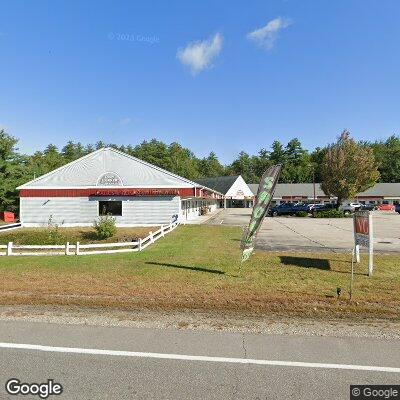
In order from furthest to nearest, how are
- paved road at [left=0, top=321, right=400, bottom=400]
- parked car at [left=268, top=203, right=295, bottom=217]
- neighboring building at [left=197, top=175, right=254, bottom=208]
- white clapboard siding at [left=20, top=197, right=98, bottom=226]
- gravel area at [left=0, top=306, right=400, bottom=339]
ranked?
neighboring building at [left=197, top=175, right=254, bottom=208] < parked car at [left=268, top=203, right=295, bottom=217] < white clapboard siding at [left=20, top=197, right=98, bottom=226] < gravel area at [left=0, top=306, right=400, bottom=339] < paved road at [left=0, top=321, right=400, bottom=400]

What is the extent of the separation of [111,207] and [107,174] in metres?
2.88

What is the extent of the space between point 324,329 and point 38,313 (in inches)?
222

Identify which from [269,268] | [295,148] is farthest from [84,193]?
[295,148]

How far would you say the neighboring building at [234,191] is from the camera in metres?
72.6

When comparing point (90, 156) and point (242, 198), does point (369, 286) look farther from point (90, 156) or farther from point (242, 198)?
point (242, 198)

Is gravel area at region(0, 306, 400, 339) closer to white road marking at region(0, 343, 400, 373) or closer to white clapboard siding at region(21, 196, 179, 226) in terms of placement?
white road marking at region(0, 343, 400, 373)

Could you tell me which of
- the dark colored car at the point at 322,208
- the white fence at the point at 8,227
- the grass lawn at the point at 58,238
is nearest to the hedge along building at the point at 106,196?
Result: the white fence at the point at 8,227

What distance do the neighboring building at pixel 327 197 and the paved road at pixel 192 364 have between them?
6508cm

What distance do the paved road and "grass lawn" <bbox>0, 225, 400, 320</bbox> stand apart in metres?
1.72

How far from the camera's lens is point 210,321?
6.87 metres

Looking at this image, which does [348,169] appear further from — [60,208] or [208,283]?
[208,283]

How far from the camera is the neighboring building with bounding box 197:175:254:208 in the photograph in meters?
72.6

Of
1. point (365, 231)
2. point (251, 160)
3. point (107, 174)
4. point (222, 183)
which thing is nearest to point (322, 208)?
point (107, 174)

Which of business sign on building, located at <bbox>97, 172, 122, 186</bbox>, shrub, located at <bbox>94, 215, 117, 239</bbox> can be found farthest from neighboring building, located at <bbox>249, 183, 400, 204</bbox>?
shrub, located at <bbox>94, 215, 117, 239</bbox>
